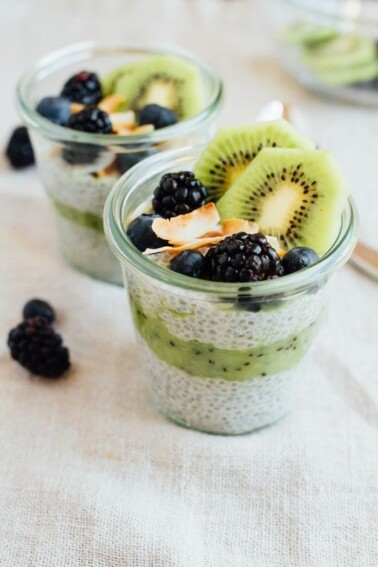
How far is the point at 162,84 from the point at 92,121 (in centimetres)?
22

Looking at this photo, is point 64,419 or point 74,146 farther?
point 74,146

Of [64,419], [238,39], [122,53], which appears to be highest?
[122,53]

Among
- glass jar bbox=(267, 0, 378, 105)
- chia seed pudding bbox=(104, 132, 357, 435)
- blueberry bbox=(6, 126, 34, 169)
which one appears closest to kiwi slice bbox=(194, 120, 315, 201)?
chia seed pudding bbox=(104, 132, 357, 435)

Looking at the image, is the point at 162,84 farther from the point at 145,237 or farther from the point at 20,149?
the point at 145,237

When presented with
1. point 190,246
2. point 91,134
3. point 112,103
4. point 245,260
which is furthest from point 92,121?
point 245,260

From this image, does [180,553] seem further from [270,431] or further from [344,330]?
[344,330]

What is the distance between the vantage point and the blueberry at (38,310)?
4.13 feet

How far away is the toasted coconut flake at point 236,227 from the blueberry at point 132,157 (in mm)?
310

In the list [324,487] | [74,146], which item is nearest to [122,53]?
[74,146]

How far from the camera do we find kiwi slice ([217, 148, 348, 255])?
0.96 m

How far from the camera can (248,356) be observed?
0.95 meters

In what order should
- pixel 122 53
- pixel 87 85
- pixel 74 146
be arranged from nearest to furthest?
pixel 74 146
pixel 87 85
pixel 122 53

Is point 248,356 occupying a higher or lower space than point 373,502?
higher

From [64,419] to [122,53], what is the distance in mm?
845
